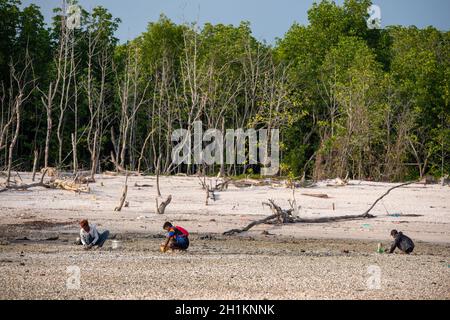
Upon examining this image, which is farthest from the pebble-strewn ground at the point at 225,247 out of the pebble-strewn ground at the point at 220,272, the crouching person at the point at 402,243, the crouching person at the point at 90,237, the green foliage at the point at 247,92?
the green foliage at the point at 247,92

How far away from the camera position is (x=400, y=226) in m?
27.8

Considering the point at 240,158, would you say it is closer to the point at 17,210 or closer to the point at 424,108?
the point at 424,108

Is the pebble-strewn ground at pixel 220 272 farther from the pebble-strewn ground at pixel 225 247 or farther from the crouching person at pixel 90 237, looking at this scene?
the crouching person at pixel 90 237

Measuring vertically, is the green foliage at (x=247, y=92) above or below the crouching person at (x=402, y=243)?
above

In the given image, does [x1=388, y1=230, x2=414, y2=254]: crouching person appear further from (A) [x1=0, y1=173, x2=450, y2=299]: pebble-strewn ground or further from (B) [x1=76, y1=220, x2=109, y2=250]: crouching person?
(B) [x1=76, y1=220, x2=109, y2=250]: crouching person

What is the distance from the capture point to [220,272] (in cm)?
1639

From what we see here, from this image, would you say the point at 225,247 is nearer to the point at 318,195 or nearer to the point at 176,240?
the point at 176,240

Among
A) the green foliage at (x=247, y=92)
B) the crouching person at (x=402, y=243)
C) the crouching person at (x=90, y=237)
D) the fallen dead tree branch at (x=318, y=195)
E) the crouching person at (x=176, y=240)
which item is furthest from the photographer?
the green foliage at (x=247, y=92)

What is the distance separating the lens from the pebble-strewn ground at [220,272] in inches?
553

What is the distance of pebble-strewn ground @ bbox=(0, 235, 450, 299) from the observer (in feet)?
46.1

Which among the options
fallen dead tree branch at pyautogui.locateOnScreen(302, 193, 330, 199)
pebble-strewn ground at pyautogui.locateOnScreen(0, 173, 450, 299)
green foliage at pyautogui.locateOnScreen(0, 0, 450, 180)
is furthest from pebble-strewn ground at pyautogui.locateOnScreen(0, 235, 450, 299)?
green foliage at pyautogui.locateOnScreen(0, 0, 450, 180)
